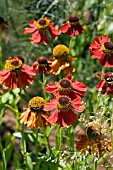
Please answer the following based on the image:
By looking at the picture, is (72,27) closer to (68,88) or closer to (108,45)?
(108,45)

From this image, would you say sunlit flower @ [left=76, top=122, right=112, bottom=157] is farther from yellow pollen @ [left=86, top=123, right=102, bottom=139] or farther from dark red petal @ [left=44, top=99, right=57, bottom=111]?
dark red petal @ [left=44, top=99, right=57, bottom=111]

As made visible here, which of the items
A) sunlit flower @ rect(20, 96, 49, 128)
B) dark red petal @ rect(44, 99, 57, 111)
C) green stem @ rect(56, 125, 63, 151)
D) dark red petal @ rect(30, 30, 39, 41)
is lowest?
green stem @ rect(56, 125, 63, 151)

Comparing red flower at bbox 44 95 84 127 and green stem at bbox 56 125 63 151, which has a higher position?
Result: red flower at bbox 44 95 84 127

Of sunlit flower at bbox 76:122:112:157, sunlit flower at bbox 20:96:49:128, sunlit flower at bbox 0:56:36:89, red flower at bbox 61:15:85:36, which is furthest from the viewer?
red flower at bbox 61:15:85:36

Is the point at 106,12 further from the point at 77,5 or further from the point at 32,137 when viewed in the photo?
the point at 32,137

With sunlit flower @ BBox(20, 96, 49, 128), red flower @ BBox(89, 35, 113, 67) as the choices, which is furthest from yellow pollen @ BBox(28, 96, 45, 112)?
red flower @ BBox(89, 35, 113, 67)

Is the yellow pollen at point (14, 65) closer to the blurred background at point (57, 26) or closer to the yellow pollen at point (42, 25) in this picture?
the yellow pollen at point (42, 25)

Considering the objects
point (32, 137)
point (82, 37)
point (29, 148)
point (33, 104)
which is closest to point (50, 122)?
point (33, 104)
